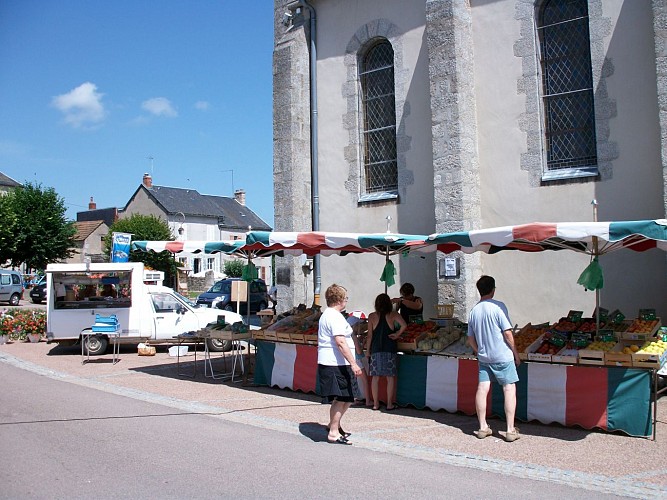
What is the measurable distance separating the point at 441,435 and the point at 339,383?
4.69 feet

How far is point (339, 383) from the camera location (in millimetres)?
6684

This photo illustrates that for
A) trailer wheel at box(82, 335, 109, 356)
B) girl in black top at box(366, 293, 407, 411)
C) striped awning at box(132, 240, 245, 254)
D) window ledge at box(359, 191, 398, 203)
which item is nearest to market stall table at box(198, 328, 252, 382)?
striped awning at box(132, 240, 245, 254)

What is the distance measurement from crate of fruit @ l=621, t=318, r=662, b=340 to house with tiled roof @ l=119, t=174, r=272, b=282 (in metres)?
Answer: 46.0

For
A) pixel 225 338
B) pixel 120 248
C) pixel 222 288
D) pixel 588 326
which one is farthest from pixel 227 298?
pixel 588 326

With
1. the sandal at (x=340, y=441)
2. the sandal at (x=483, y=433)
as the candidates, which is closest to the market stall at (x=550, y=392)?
the sandal at (x=483, y=433)

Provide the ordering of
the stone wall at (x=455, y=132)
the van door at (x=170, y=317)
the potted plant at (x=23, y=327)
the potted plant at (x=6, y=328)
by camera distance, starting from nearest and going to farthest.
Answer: the stone wall at (x=455, y=132)
the van door at (x=170, y=317)
the potted plant at (x=6, y=328)
the potted plant at (x=23, y=327)

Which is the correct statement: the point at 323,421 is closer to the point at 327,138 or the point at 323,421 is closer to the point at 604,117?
the point at 604,117

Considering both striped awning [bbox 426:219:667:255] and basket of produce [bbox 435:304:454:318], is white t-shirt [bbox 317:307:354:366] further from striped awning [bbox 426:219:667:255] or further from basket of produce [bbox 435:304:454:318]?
basket of produce [bbox 435:304:454:318]

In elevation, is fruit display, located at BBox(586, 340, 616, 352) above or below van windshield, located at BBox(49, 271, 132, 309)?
below

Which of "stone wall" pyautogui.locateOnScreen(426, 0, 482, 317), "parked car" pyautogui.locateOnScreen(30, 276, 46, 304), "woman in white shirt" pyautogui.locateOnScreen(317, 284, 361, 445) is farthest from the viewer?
"parked car" pyautogui.locateOnScreen(30, 276, 46, 304)

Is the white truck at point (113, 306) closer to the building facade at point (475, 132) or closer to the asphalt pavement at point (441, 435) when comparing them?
the building facade at point (475, 132)

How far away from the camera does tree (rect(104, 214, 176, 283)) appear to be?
42531mm

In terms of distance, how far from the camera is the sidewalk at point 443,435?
19.1 ft

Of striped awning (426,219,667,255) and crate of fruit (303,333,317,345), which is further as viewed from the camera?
crate of fruit (303,333,317,345)
